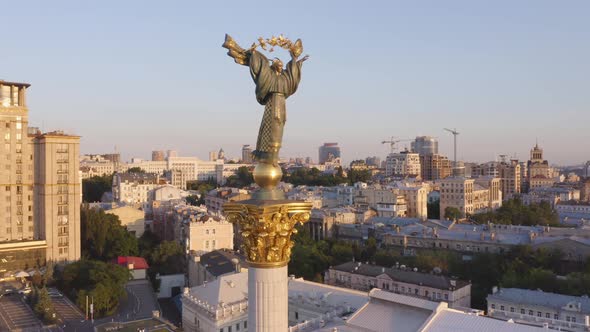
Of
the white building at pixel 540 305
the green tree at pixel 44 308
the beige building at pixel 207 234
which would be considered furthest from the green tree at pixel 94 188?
the white building at pixel 540 305

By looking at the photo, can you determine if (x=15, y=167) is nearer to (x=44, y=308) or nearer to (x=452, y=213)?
(x=44, y=308)

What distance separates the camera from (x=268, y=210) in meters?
8.89

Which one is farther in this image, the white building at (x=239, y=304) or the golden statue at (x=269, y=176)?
the white building at (x=239, y=304)

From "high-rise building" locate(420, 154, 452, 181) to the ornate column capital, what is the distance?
537 ft

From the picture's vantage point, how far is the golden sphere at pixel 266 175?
30.2 ft

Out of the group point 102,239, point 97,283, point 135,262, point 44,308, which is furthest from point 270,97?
point 102,239

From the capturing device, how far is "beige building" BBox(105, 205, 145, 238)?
2496 inches

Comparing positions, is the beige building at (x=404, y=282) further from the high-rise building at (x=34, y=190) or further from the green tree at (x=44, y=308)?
the high-rise building at (x=34, y=190)

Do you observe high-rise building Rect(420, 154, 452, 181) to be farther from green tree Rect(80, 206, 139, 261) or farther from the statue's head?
the statue's head

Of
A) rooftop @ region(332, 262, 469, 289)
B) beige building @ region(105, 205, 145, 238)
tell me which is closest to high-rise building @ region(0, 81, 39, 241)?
beige building @ region(105, 205, 145, 238)

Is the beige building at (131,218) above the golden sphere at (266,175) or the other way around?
the other way around

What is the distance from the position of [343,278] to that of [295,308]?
13.3m

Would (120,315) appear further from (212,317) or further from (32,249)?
(32,249)

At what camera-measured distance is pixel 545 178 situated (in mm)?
141125
